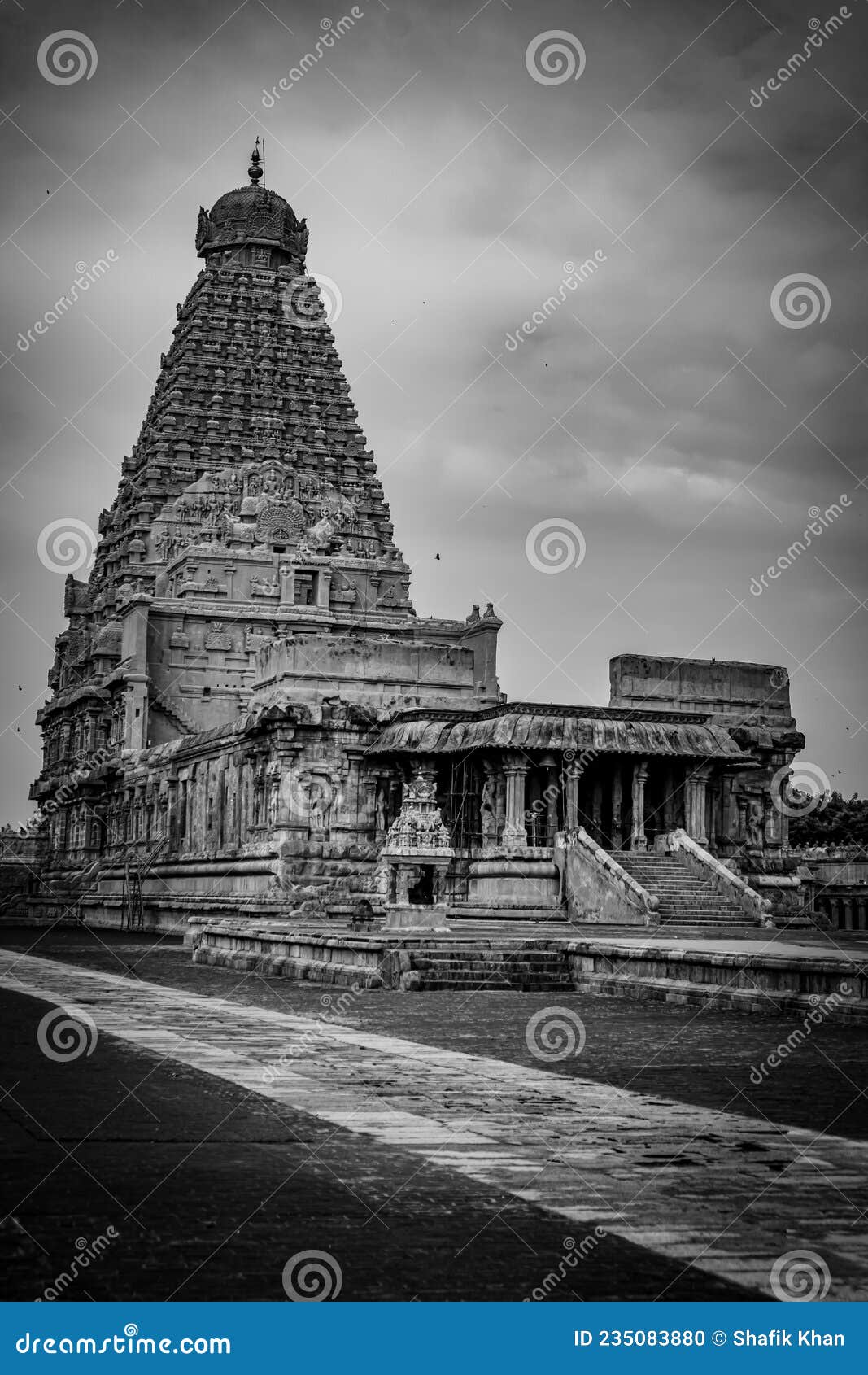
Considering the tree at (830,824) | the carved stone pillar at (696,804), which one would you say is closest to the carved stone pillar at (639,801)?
the carved stone pillar at (696,804)

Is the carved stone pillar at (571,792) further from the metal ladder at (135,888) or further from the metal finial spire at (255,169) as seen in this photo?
the metal finial spire at (255,169)

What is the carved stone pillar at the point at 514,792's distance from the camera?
46.8 meters

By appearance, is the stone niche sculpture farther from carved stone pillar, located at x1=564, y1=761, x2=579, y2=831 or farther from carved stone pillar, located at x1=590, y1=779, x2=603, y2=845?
carved stone pillar, located at x1=590, y1=779, x2=603, y2=845

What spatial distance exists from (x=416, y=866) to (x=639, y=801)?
13.1 metres

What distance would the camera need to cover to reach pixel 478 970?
1055 inches

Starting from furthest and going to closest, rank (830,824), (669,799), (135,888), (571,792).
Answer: (830,824), (135,888), (669,799), (571,792)

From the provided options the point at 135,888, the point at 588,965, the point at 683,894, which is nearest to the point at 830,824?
the point at 135,888

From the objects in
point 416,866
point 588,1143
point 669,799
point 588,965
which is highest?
point 669,799

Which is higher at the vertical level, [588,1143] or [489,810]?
[489,810]

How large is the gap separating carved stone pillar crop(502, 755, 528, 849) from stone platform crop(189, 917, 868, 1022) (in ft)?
39.6

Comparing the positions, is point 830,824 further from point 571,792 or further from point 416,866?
point 416,866

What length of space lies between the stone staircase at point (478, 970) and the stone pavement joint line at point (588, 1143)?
8.38m

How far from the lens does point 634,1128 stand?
37.9 ft
